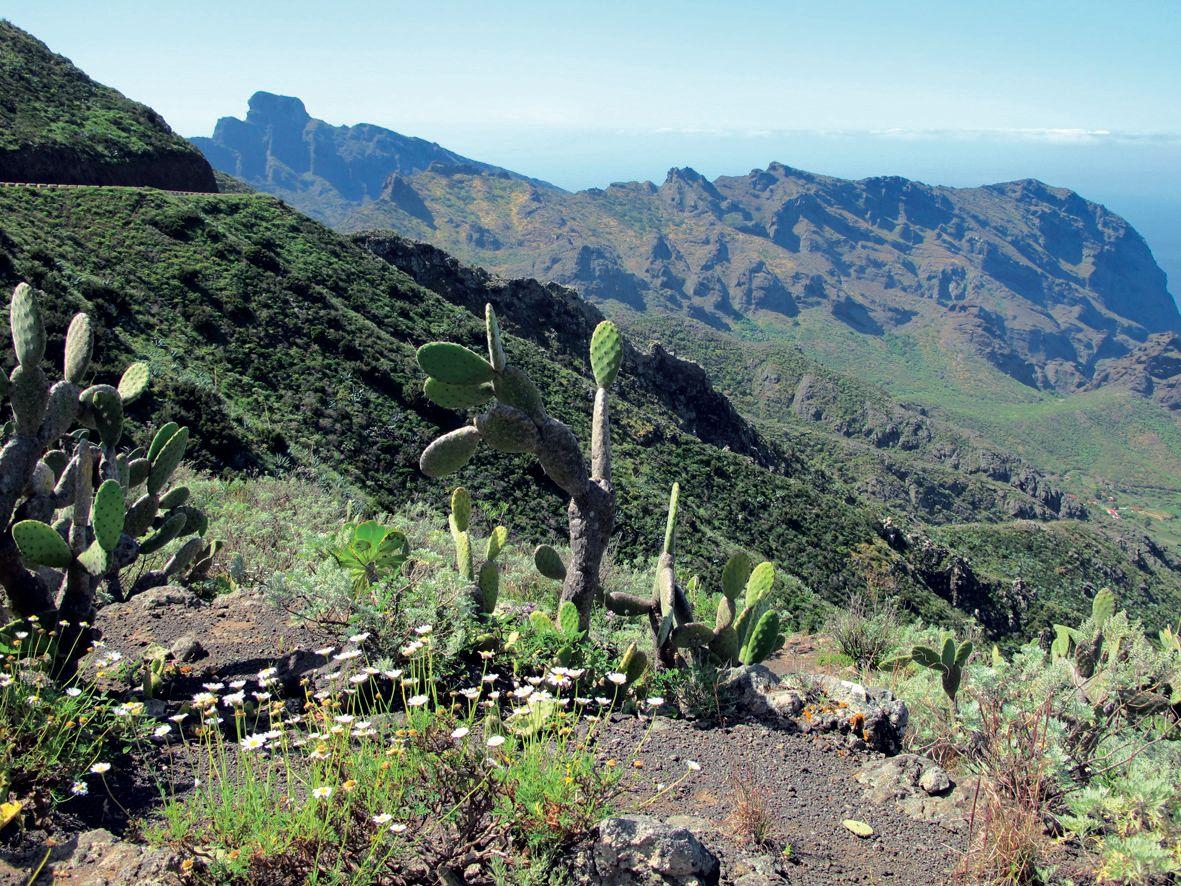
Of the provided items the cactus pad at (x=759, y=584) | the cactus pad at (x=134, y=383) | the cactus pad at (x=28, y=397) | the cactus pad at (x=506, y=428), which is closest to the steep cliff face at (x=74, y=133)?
the cactus pad at (x=134, y=383)

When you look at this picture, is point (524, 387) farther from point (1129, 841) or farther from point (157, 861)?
point (1129, 841)

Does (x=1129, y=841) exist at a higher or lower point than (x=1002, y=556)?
higher

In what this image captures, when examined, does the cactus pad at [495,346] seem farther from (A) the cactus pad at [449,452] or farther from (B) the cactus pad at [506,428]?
(A) the cactus pad at [449,452]

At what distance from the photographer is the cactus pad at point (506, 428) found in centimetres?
445

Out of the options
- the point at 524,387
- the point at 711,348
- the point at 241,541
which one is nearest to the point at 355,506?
the point at 241,541

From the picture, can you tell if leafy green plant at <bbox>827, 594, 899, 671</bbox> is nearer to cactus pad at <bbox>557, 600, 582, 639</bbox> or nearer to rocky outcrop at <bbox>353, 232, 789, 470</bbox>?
cactus pad at <bbox>557, 600, 582, 639</bbox>

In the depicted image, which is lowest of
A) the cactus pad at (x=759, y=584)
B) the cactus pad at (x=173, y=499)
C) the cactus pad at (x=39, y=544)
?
the cactus pad at (x=759, y=584)

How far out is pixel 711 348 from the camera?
80312mm

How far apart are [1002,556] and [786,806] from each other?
42.5 m

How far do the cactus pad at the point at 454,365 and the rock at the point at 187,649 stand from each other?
6.54ft

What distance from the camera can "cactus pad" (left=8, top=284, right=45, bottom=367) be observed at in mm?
4539

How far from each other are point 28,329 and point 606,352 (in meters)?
3.48

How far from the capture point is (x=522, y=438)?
4.51m

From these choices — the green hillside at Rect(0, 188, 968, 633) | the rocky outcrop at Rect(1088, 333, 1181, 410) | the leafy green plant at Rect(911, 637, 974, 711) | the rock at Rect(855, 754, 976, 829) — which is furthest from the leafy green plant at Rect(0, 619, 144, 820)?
the rocky outcrop at Rect(1088, 333, 1181, 410)
